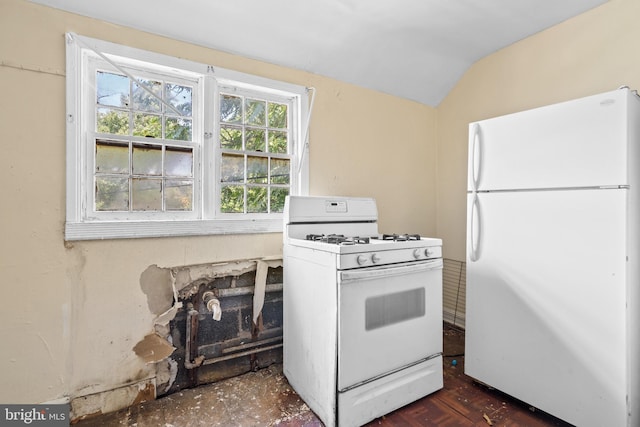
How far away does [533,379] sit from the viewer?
177 cm

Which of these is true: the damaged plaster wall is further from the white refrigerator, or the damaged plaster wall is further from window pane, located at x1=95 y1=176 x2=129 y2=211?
the white refrigerator

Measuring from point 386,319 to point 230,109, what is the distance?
5.85ft

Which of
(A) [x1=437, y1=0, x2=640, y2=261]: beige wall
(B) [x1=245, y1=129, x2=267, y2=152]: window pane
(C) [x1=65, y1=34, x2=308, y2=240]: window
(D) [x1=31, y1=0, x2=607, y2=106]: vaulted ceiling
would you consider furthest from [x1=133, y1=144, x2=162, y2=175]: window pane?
(A) [x1=437, y1=0, x2=640, y2=261]: beige wall

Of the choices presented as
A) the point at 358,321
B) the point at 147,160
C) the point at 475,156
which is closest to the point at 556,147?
the point at 475,156

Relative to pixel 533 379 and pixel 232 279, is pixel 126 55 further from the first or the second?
pixel 533 379

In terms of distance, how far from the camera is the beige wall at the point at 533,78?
6.69 feet

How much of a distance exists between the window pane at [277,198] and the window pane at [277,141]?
31cm

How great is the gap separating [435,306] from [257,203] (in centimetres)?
144

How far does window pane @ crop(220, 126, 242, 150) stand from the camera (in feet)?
7.39

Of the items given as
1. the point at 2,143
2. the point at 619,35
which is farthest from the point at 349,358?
the point at 619,35

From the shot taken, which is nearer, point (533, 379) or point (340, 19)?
point (533, 379)

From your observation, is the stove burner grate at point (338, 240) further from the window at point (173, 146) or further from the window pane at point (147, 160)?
the window pane at point (147, 160)

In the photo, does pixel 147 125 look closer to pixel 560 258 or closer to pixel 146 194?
pixel 146 194

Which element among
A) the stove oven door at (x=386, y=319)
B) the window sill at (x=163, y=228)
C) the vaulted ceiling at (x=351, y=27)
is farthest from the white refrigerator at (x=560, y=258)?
the window sill at (x=163, y=228)
